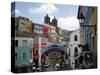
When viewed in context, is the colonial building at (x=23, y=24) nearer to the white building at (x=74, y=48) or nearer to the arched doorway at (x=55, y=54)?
the arched doorway at (x=55, y=54)

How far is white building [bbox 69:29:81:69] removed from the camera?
1746mm

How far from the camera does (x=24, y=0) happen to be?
1634 millimetres

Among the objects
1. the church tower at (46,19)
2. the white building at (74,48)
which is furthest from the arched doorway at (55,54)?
the church tower at (46,19)

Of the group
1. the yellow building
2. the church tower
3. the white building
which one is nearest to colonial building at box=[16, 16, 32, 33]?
the yellow building

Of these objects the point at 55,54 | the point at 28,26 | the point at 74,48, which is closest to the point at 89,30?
the point at 74,48

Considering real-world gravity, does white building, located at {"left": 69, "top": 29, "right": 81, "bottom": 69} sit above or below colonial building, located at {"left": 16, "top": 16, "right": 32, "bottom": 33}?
below

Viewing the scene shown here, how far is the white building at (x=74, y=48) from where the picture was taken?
5.73 ft

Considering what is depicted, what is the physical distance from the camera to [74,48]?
5.76 feet

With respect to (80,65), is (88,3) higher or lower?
higher

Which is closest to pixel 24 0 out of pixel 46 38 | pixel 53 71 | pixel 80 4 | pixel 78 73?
pixel 46 38

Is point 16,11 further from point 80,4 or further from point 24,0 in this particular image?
point 80,4

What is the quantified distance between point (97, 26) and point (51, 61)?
1.66 feet

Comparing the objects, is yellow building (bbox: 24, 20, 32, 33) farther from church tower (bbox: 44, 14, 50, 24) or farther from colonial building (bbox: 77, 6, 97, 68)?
colonial building (bbox: 77, 6, 97, 68)

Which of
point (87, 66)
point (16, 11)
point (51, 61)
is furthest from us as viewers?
point (87, 66)
